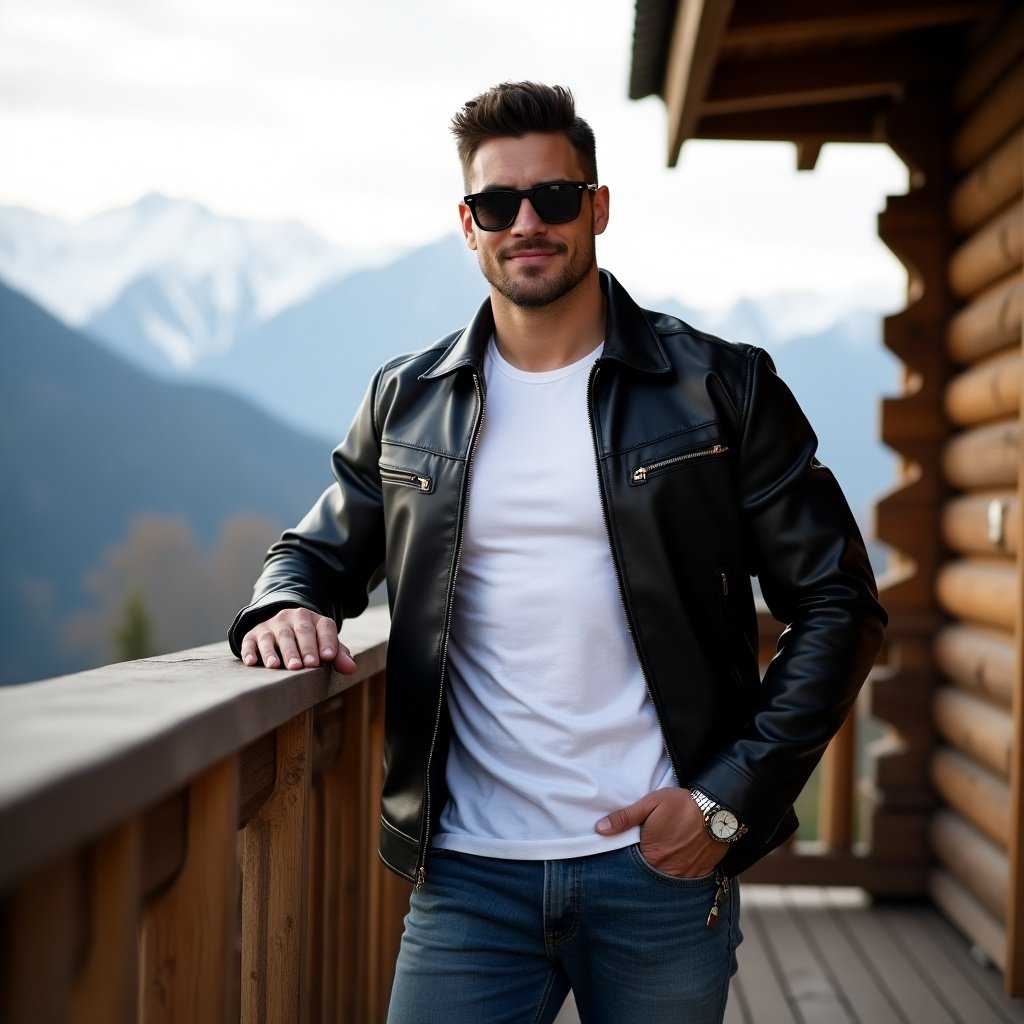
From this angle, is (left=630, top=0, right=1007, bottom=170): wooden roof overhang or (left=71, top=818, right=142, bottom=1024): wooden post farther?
(left=630, top=0, right=1007, bottom=170): wooden roof overhang

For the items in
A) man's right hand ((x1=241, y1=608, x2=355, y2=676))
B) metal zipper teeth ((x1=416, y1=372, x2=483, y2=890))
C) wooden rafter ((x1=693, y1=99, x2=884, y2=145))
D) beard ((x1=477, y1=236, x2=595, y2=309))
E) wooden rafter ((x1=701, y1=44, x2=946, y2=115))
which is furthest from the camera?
wooden rafter ((x1=693, y1=99, x2=884, y2=145))

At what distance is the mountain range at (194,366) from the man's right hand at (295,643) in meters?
34.6

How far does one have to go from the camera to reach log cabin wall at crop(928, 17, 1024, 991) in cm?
410

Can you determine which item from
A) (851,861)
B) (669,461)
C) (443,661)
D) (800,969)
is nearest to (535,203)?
(669,461)

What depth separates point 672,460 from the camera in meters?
2.00

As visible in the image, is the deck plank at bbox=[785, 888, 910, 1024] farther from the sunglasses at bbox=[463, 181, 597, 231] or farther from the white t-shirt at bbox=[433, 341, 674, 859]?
the sunglasses at bbox=[463, 181, 597, 231]

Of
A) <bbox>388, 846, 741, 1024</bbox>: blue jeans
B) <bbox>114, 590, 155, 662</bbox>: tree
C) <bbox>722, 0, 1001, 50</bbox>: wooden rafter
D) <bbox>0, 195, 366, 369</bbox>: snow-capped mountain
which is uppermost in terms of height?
<bbox>0, 195, 366, 369</bbox>: snow-capped mountain

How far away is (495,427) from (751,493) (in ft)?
1.37

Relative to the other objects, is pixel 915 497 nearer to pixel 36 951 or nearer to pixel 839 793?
pixel 839 793

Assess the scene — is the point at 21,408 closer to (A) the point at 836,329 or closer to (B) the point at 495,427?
(A) the point at 836,329

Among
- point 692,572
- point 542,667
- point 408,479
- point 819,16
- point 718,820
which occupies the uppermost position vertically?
point 819,16

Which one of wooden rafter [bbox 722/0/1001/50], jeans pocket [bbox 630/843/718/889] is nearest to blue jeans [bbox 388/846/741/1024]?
jeans pocket [bbox 630/843/718/889]

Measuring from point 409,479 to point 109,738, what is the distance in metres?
1.22

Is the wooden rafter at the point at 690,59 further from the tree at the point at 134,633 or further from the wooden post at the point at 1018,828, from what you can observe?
the tree at the point at 134,633
